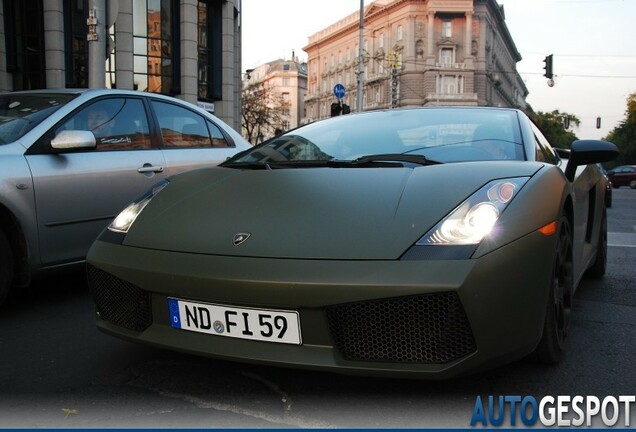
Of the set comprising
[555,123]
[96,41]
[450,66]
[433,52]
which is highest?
[433,52]

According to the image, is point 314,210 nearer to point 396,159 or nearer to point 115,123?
point 396,159

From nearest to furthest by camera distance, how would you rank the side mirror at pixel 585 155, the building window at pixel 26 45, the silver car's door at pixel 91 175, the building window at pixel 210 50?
the side mirror at pixel 585 155 < the silver car's door at pixel 91 175 < the building window at pixel 26 45 < the building window at pixel 210 50

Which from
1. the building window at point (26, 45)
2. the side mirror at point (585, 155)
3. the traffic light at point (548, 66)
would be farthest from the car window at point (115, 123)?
the traffic light at point (548, 66)

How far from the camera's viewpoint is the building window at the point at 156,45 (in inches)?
1014

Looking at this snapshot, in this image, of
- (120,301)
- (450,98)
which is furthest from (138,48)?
(450,98)

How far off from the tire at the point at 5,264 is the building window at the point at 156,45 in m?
23.0

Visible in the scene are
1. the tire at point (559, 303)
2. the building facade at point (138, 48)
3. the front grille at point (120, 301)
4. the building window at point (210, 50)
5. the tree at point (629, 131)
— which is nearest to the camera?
the front grille at point (120, 301)

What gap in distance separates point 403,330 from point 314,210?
1.99 feet

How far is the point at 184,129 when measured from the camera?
16.4ft

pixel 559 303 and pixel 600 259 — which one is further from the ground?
pixel 559 303

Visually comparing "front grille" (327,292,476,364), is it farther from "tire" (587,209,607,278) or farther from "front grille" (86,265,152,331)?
"tire" (587,209,607,278)

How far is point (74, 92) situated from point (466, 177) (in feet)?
9.78

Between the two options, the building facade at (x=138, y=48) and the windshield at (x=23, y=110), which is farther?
the building facade at (x=138, y=48)

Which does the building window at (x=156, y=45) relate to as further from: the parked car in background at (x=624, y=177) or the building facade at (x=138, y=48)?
the parked car in background at (x=624, y=177)
